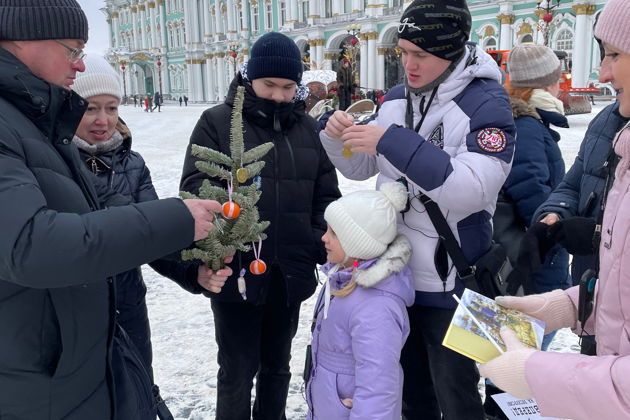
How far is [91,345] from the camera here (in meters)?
1.29

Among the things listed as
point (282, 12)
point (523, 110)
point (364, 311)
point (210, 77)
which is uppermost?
point (282, 12)

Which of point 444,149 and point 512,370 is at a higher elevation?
point 444,149

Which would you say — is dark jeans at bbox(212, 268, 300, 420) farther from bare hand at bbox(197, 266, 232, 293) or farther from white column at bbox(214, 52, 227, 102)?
white column at bbox(214, 52, 227, 102)

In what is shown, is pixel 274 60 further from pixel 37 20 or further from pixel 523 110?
pixel 523 110

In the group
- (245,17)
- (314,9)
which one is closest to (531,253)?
(314,9)

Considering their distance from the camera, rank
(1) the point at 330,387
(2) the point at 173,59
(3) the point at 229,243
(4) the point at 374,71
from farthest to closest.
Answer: (2) the point at 173,59
(4) the point at 374,71
(1) the point at 330,387
(3) the point at 229,243

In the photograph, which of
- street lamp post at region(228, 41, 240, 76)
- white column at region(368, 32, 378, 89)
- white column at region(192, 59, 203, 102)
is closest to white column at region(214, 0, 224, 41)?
street lamp post at region(228, 41, 240, 76)

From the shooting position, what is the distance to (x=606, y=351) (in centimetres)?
121

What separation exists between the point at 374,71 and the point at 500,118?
115 feet

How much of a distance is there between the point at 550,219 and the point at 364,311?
84 cm

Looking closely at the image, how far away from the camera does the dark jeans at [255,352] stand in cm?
210

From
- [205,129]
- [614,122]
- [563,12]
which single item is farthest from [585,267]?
[563,12]

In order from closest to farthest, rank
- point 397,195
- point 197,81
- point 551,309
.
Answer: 1. point 551,309
2. point 397,195
3. point 197,81

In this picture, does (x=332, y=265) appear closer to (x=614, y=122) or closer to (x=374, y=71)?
(x=614, y=122)
